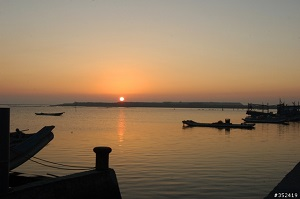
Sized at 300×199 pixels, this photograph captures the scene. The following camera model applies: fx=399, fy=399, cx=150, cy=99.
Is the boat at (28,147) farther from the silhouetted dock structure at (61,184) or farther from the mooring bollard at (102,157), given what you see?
the mooring bollard at (102,157)

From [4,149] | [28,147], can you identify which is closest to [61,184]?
[4,149]

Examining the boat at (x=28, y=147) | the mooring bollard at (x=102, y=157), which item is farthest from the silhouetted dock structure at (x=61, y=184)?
the boat at (x=28, y=147)

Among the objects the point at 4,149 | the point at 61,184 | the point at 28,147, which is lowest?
the point at 28,147

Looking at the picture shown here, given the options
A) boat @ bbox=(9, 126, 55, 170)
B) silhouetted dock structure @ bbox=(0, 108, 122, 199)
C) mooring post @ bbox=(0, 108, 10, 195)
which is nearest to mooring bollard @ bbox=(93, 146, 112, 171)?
silhouetted dock structure @ bbox=(0, 108, 122, 199)

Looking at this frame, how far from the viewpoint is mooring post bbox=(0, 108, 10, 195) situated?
9.65 meters

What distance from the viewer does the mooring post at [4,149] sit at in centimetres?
965

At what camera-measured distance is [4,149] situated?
32.1ft

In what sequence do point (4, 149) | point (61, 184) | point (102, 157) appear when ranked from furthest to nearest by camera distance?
point (102, 157) → point (61, 184) → point (4, 149)

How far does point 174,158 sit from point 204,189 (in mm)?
11697

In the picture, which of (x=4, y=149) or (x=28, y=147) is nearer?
(x=4, y=149)

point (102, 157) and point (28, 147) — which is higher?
point (102, 157)

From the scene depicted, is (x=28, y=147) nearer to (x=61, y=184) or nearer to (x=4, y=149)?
(x=61, y=184)

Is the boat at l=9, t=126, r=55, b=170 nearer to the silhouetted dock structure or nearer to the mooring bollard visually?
the silhouetted dock structure

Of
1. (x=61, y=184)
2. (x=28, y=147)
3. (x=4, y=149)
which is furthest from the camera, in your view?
(x=28, y=147)
